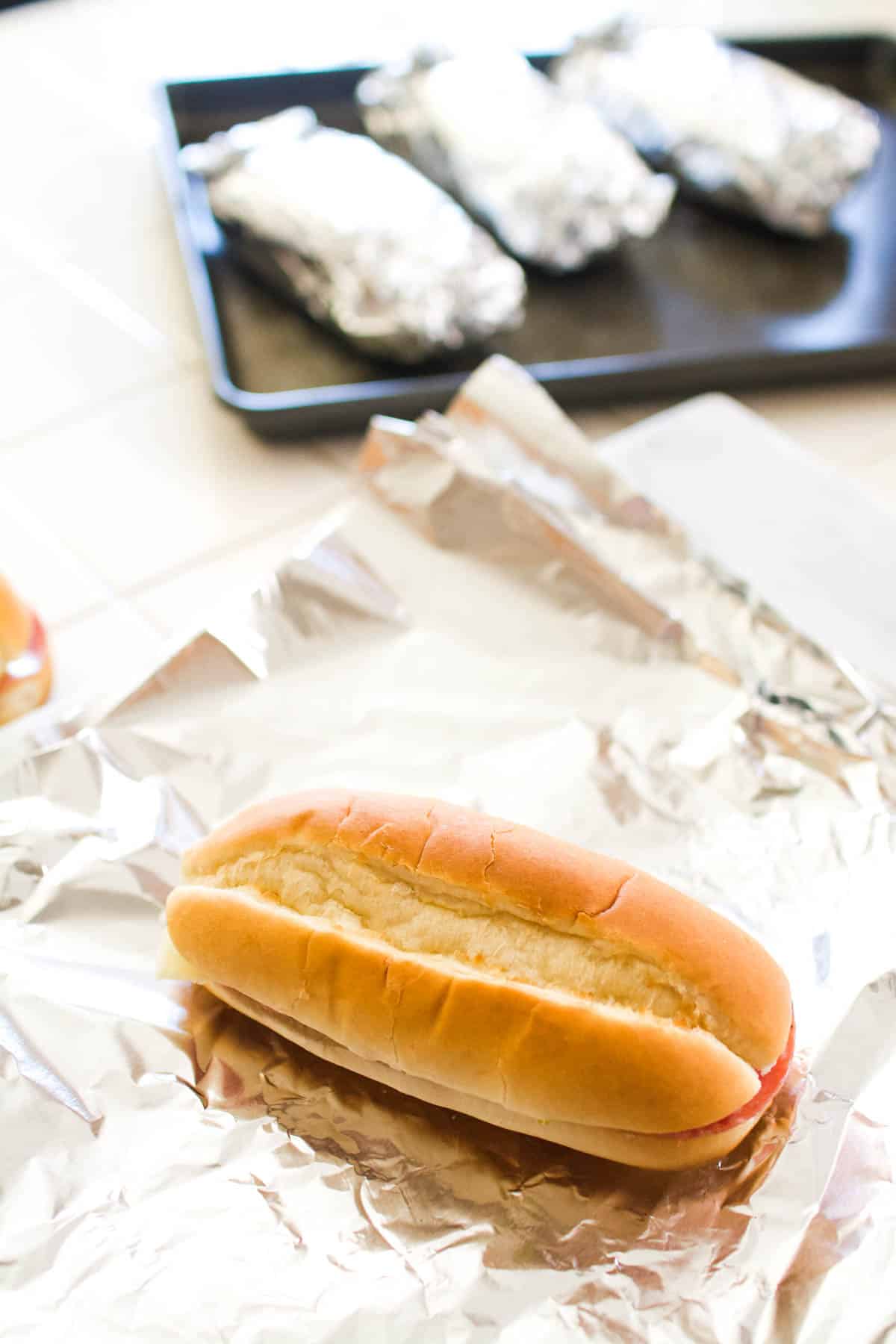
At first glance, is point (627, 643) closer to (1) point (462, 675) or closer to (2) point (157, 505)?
(1) point (462, 675)

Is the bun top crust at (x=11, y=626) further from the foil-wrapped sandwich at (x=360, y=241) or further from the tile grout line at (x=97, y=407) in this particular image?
the foil-wrapped sandwich at (x=360, y=241)

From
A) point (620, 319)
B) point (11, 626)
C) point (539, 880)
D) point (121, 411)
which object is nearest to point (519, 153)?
point (620, 319)

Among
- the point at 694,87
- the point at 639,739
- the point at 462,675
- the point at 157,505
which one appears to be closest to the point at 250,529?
the point at 157,505

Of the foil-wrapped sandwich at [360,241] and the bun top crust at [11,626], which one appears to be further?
the foil-wrapped sandwich at [360,241]

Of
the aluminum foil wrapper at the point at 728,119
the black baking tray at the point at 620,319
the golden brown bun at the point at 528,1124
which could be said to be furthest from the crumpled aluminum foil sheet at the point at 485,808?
the aluminum foil wrapper at the point at 728,119

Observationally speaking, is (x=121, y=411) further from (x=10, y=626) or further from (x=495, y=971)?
(x=495, y=971)

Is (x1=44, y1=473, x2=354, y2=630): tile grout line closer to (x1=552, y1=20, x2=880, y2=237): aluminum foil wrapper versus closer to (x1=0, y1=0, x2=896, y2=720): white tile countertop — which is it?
(x1=0, y1=0, x2=896, y2=720): white tile countertop
